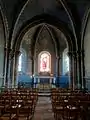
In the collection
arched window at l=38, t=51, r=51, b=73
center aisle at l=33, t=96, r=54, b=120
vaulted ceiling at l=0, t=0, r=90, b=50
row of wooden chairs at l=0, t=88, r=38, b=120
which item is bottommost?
center aisle at l=33, t=96, r=54, b=120

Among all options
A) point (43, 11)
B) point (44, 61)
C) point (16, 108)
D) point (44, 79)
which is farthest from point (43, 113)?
point (44, 61)

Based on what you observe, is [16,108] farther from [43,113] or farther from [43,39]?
[43,39]

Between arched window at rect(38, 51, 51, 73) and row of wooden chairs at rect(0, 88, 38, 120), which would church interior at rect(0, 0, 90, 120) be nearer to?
arched window at rect(38, 51, 51, 73)

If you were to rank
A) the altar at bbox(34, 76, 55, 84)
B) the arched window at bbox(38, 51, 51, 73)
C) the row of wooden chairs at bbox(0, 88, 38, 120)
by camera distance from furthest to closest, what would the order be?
the arched window at bbox(38, 51, 51, 73), the altar at bbox(34, 76, 55, 84), the row of wooden chairs at bbox(0, 88, 38, 120)

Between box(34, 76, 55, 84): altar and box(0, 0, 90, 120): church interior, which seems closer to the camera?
box(0, 0, 90, 120): church interior

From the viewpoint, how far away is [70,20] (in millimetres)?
20609

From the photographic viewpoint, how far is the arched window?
2777 cm

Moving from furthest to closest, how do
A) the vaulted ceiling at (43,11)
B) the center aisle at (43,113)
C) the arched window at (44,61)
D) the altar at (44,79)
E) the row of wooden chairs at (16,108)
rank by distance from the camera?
the arched window at (44,61) < the altar at (44,79) < the vaulted ceiling at (43,11) < the center aisle at (43,113) < the row of wooden chairs at (16,108)

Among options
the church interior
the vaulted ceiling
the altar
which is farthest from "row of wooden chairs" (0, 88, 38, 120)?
the altar

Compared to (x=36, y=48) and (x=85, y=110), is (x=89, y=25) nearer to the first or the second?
(x=36, y=48)

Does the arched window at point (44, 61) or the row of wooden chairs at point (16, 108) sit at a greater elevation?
the arched window at point (44, 61)

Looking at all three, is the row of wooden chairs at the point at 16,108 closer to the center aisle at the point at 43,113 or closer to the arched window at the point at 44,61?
the center aisle at the point at 43,113

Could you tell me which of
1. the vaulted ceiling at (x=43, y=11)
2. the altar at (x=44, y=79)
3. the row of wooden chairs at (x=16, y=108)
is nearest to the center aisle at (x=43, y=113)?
the row of wooden chairs at (x=16, y=108)

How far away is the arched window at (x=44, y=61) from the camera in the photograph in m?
27.8
